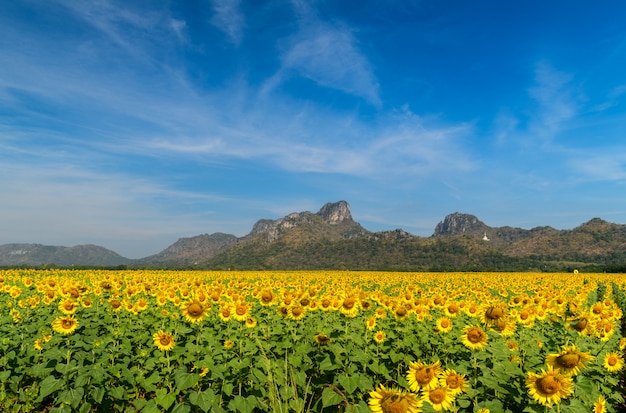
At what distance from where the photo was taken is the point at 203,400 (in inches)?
186

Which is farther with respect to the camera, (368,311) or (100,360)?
(368,311)

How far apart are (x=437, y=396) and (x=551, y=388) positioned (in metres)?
1.11

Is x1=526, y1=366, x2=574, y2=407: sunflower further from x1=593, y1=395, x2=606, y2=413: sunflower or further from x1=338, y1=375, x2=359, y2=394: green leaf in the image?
x1=338, y1=375, x2=359, y2=394: green leaf

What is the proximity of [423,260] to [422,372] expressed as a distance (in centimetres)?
12446

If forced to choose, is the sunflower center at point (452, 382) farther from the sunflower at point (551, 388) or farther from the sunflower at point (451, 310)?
the sunflower at point (451, 310)

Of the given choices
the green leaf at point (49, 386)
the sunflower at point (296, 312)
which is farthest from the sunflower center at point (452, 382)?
the green leaf at point (49, 386)

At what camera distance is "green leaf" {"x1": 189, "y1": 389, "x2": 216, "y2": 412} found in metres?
4.63

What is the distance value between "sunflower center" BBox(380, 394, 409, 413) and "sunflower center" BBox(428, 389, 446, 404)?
96 cm

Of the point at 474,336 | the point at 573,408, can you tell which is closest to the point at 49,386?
the point at 474,336

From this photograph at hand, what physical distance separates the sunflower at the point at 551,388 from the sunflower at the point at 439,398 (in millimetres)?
856

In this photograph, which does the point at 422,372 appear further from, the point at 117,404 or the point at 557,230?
the point at 557,230

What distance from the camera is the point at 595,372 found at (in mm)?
6480

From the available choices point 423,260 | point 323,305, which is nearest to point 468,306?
point 323,305

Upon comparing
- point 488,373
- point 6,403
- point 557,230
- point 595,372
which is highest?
point 557,230
